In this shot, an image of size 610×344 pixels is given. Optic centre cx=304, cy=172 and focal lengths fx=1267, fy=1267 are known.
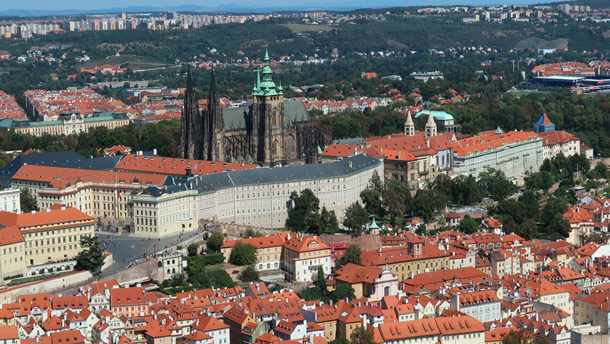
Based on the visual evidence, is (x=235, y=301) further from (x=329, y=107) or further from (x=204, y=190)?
(x=329, y=107)

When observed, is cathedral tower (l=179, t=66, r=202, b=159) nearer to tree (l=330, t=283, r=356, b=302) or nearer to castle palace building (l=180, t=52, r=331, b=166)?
castle palace building (l=180, t=52, r=331, b=166)

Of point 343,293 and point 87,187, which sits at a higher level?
point 87,187

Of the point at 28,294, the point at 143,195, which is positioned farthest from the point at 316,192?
the point at 28,294

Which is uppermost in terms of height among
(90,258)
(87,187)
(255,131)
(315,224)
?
(255,131)

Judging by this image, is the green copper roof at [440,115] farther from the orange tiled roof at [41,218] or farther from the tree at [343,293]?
the tree at [343,293]

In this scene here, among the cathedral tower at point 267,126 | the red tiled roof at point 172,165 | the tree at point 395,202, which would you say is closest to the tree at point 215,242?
the red tiled roof at point 172,165

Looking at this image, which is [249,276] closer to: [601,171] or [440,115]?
[601,171]

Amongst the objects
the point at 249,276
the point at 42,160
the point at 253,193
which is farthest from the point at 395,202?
the point at 42,160
